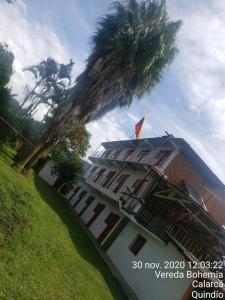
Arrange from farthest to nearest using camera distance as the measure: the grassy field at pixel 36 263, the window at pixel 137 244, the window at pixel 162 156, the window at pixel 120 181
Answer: the window at pixel 120 181
the window at pixel 162 156
the window at pixel 137 244
the grassy field at pixel 36 263

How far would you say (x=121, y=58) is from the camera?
60.5 ft

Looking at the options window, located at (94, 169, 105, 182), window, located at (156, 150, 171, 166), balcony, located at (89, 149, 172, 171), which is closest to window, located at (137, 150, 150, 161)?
balcony, located at (89, 149, 172, 171)

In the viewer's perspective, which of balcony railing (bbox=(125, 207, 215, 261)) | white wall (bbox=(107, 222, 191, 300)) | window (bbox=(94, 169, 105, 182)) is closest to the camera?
white wall (bbox=(107, 222, 191, 300))

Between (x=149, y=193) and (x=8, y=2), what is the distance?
46.4ft

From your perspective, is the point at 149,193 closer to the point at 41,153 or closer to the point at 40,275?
the point at 41,153

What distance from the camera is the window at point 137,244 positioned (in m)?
18.1

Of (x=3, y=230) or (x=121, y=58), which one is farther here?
(x=121, y=58)

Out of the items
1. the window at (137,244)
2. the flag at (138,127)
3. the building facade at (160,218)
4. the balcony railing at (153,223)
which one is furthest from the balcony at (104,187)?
the flag at (138,127)

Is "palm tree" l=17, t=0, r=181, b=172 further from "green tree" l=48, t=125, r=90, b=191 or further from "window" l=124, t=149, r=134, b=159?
"green tree" l=48, t=125, r=90, b=191

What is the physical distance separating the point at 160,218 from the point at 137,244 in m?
2.32

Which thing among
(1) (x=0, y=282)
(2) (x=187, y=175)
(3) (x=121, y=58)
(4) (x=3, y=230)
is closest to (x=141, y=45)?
(3) (x=121, y=58)

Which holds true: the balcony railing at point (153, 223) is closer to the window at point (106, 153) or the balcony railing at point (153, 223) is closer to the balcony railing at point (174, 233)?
the balcony railing at point (174, 233)

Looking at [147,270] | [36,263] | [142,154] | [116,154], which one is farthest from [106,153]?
[36,263]

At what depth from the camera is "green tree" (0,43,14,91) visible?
78.0 feet
